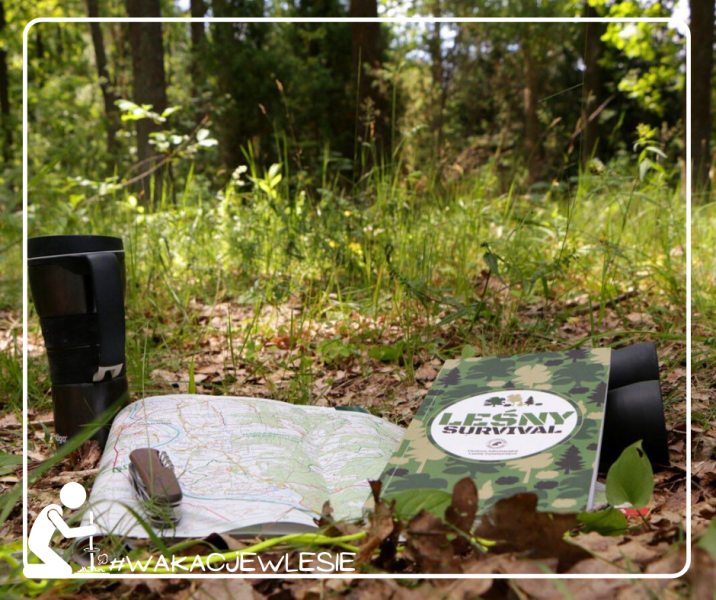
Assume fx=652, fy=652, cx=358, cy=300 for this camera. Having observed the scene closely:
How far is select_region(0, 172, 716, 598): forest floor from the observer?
734 millimetres

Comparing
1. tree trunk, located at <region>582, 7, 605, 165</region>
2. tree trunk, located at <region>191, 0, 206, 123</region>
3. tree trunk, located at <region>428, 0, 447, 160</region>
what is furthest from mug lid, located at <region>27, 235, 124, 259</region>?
A: tree trunk, located at <region>191, 0, 206, 123</region>

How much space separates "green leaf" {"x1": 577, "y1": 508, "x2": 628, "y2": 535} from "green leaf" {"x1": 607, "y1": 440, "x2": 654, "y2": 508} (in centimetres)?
6

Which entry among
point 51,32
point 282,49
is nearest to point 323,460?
point 282,49

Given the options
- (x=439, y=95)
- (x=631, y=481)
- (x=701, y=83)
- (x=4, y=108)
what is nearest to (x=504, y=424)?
(x=631, y=481)

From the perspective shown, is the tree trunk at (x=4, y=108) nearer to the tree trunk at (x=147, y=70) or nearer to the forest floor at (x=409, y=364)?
the tree trunk at (x=147, y=70)

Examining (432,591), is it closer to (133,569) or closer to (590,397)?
(133,569)

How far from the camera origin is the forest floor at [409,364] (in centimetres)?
73

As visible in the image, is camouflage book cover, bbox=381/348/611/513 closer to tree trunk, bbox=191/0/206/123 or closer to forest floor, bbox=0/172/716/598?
forest floor, bbox=0/172/716/598

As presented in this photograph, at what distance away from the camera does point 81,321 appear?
1.23 meters

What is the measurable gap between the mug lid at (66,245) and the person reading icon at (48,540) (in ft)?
1.66

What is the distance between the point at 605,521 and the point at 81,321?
0.96m

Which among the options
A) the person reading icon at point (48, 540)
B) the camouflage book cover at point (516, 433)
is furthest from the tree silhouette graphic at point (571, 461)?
the person reading icon at point (48, 540)

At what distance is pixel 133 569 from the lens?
0.80m

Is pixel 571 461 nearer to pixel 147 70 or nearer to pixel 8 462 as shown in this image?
pixel 8 462
